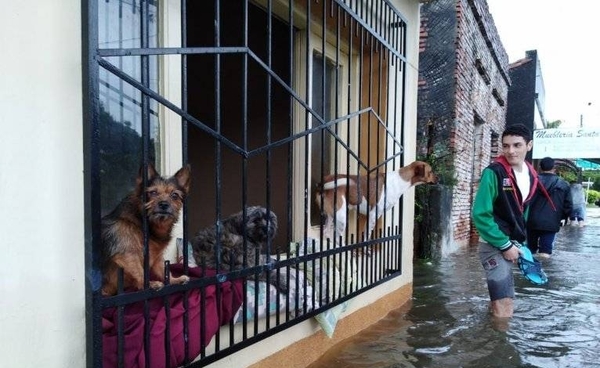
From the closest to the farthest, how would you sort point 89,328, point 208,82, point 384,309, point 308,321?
1. point 89,328
2. point 308,321
3. point 384,309
4. point 208,82

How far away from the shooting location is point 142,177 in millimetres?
2248

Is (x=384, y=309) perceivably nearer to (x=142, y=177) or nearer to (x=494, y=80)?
(x=142, y=177)

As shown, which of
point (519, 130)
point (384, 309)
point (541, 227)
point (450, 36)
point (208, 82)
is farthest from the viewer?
point (450, 36)

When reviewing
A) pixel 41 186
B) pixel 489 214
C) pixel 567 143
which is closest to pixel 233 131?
pixel 489 214

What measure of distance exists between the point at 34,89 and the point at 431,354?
3.53m

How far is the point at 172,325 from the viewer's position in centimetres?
238

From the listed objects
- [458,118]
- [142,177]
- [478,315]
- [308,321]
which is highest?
[458,118]

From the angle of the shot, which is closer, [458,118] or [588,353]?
[588,353]

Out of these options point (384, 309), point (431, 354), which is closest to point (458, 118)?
point (384, 309)

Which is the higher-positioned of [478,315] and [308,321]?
[308,321]

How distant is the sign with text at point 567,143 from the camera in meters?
20.2

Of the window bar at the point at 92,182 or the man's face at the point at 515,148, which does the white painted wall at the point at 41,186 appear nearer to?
the window bar at the point at 92,182

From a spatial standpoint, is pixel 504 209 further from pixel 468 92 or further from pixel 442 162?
pixel 468 92

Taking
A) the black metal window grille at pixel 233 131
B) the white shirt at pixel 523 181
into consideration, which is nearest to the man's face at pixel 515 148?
the white shirt at pixel 523 181
